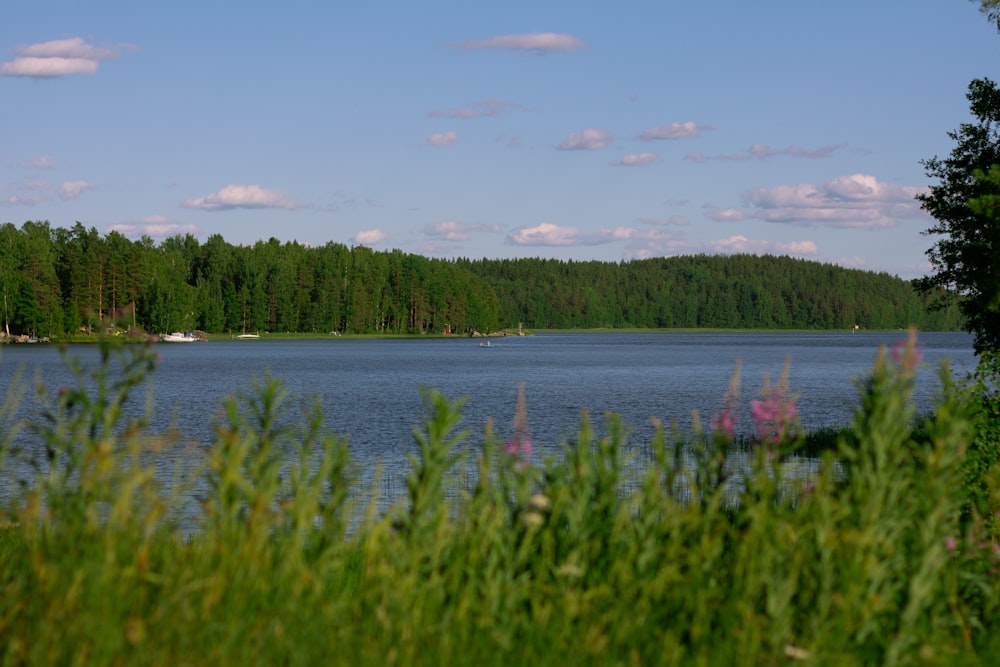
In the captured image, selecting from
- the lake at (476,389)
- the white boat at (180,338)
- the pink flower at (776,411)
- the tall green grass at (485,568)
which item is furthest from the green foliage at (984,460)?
the white boat at (180,338)

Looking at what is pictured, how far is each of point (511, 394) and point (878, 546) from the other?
210ft

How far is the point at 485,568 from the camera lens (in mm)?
7512

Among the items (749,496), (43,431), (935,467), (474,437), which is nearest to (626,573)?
(749,496)

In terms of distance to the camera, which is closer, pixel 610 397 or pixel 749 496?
pixel 749 496

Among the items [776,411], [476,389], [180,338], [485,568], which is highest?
[776,411]

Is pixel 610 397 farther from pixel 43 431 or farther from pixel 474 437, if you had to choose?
pixel 43 431

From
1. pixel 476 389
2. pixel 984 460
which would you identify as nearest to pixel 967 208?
pixel 984 460

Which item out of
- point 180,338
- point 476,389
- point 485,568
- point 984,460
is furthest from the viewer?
point 180,338

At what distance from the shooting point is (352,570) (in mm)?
12969

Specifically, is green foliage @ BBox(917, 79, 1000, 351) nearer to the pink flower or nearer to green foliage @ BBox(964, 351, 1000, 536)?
green foliage @ BBox(964, 351, 1000, 536)

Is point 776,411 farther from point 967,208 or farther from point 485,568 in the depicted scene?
point 967,208

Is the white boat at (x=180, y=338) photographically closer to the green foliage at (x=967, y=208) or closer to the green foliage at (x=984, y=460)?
the green foliage at (x=967, y=208)

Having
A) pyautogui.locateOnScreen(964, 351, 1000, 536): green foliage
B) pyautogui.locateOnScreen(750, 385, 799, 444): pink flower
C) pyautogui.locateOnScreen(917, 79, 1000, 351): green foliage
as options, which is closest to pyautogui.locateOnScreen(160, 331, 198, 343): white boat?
pyautogui.locateOnScreen(917, 79, 1000, 351): green foliage

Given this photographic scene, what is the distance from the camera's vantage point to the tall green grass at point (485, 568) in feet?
20.1
